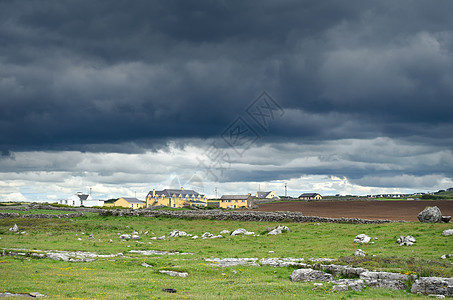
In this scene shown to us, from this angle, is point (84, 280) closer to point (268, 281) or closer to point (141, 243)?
point (268, 281)

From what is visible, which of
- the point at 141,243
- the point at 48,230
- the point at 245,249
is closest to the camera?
the point at 245,249

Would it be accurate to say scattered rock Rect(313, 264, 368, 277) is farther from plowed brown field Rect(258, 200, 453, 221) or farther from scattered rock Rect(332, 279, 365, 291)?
plowed brown field Rect(258, 200, 453, 221)

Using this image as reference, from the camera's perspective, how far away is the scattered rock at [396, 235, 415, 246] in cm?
3877

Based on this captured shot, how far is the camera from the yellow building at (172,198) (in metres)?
172

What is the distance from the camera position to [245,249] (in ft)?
136

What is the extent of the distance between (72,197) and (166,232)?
469ft

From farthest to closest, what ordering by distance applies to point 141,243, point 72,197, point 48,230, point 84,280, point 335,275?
point 72,197, point 48,230, point 141,243, point 335,275, point 84,280

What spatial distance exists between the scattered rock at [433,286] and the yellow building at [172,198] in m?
144

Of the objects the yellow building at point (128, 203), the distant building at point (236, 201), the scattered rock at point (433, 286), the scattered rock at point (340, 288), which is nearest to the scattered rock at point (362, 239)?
the scattered rock at point (433, 286)

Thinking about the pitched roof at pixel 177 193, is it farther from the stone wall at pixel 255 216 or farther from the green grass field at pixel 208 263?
the green grass field at pixel 208 263

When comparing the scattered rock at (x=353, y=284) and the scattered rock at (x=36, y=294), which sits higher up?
the scattered rock at (x=36, y=294)

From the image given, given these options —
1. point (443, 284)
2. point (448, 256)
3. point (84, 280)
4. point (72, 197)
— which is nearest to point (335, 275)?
point (443, 284)

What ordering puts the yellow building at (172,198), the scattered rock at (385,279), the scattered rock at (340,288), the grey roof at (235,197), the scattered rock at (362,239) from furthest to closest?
the grey roof at (235,197)
the yellow building at (172,198)
the scattered rock at (362,239)
the scattered rock at (385,279)
the scattered rock at (340,288)

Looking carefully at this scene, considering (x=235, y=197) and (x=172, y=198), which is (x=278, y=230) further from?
(x=235, y=197)
